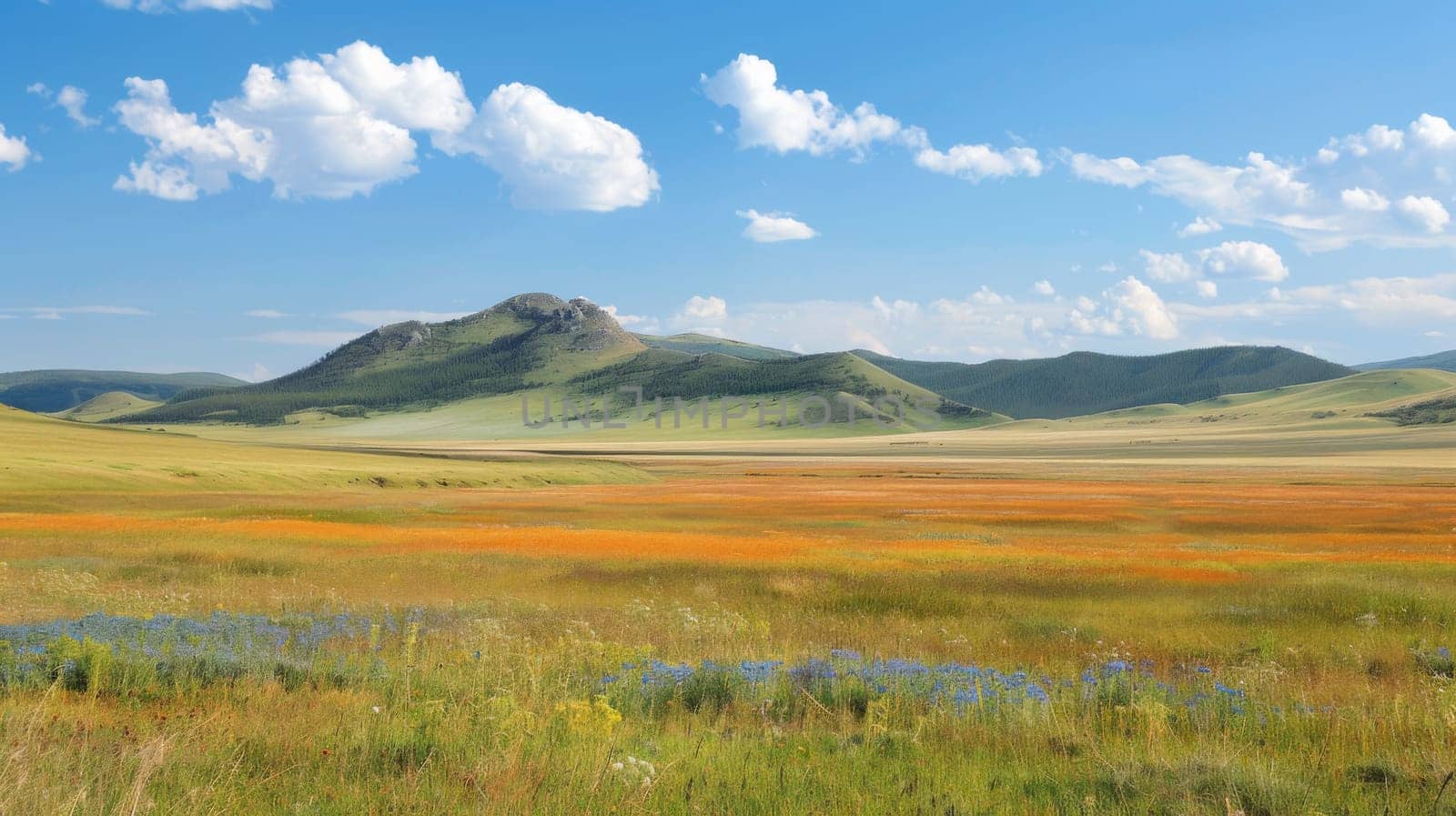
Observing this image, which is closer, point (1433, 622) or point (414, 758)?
point (414, 758)

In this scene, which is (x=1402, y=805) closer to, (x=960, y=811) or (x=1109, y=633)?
(x=960, y=811)

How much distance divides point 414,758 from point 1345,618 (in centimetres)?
1984

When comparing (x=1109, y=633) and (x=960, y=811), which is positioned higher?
(x=960, y=811)

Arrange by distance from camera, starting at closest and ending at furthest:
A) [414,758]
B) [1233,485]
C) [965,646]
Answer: [414,758] → [965,646] → [1233,485]

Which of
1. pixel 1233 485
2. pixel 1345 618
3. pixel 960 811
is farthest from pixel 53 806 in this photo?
pixel 1233 485

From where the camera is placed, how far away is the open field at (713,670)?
655 cm

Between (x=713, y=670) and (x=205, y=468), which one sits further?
(x=205, y=468)

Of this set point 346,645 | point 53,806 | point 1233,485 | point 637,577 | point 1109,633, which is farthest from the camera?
point 1233,485

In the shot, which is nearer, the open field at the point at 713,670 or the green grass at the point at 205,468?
the open field at the point at 713,670

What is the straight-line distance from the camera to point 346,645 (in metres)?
13.4

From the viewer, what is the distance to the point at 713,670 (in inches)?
414

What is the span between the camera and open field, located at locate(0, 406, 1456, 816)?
6.55 meters

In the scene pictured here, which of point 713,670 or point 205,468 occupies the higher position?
point 713,670

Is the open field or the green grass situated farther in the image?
the green grass
